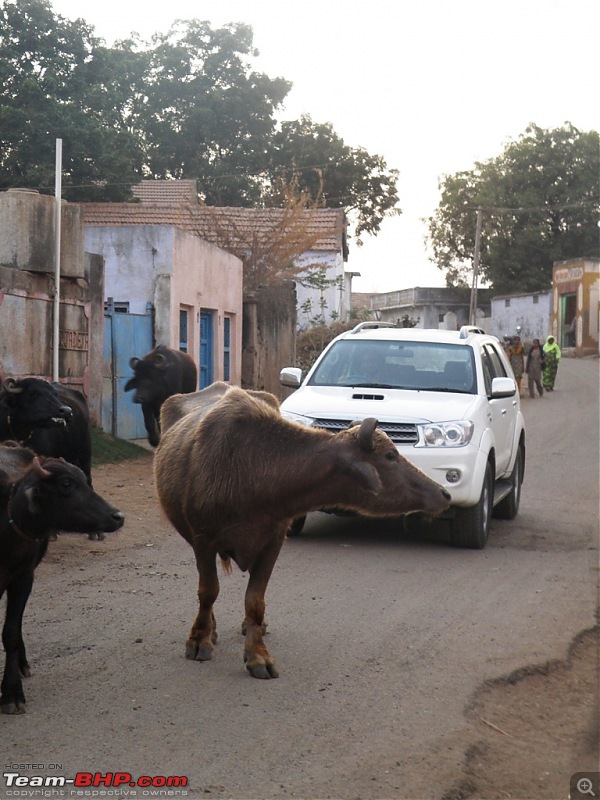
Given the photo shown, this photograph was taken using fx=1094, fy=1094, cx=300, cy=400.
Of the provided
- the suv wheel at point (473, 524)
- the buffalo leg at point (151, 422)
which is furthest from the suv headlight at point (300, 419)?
the buffalo leg at point (151, 422)

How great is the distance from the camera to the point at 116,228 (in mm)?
20297

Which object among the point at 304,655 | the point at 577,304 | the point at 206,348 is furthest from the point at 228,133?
the point at 304,655

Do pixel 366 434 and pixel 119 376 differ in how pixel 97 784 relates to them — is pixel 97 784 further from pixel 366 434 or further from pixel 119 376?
pixel 119 376

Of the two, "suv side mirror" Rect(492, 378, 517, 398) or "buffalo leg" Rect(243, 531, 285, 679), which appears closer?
"buffalo leg" Rect(243, 531, 285, 679)

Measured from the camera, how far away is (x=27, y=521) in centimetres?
535

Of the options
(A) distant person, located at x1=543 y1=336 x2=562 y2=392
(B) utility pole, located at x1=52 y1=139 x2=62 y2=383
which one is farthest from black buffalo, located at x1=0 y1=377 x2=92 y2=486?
(A) distant person, located at x1=543 y1=336 x2=562 y2=392

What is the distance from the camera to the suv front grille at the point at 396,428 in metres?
10.1

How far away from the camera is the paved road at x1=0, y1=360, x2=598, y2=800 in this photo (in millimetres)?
4805

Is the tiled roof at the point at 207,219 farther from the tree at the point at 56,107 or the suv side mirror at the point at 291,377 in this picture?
the suv side mirror at the point at 291,377

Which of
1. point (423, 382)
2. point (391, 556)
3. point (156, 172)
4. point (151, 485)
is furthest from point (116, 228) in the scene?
point (156, 172)

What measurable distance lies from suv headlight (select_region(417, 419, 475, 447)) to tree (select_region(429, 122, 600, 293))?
174 feet

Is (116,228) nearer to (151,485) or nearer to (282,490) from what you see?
(151,485)

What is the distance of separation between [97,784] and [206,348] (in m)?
19.0

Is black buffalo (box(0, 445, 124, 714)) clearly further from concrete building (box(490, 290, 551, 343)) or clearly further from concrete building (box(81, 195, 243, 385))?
concrete building (box(490, 290, 551, 343))
